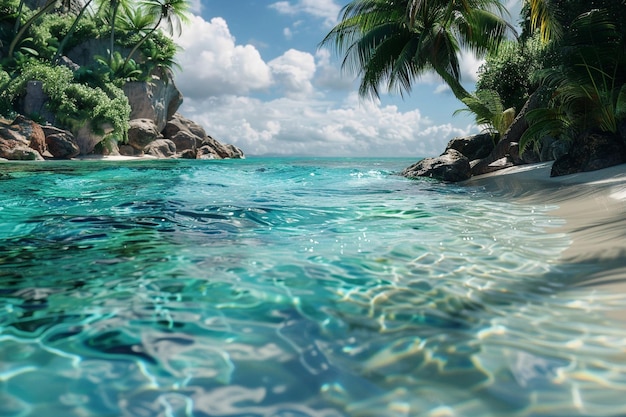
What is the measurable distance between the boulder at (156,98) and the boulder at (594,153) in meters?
30.7

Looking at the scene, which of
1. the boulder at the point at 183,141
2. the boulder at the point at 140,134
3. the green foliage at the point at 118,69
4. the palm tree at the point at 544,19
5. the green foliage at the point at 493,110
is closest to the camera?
the palm tree at the point at 544,19

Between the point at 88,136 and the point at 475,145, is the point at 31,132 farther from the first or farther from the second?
the point at 475,145

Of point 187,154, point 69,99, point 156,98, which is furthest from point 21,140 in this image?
point 156,98

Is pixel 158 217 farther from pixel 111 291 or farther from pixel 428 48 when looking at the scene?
pixel 428 48

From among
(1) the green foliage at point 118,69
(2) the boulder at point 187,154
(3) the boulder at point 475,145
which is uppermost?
(1) the green foliage at point 118,69

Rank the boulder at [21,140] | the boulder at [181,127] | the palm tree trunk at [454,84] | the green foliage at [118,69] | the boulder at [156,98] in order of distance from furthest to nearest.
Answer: the boulder at [181,127]
the boulder at [156,98]
the green foliage at [118,69]
the boulder at [21,140]
the palm tree trunk at [454,84]

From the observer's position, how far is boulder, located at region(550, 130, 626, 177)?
8.38 m

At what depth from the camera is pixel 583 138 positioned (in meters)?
8.89

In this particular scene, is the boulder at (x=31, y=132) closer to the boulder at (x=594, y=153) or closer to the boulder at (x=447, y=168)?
the boulder at (x=447, y=168)

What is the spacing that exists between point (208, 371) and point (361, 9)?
17.9m

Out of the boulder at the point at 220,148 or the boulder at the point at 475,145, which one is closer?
the boulder at the point at 475,145

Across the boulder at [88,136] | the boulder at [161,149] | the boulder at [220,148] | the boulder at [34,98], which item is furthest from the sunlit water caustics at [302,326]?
the boulder at [220,148]

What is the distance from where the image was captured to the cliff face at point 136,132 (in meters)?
20.3

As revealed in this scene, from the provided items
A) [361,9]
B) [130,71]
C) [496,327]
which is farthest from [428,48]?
[130,71]
